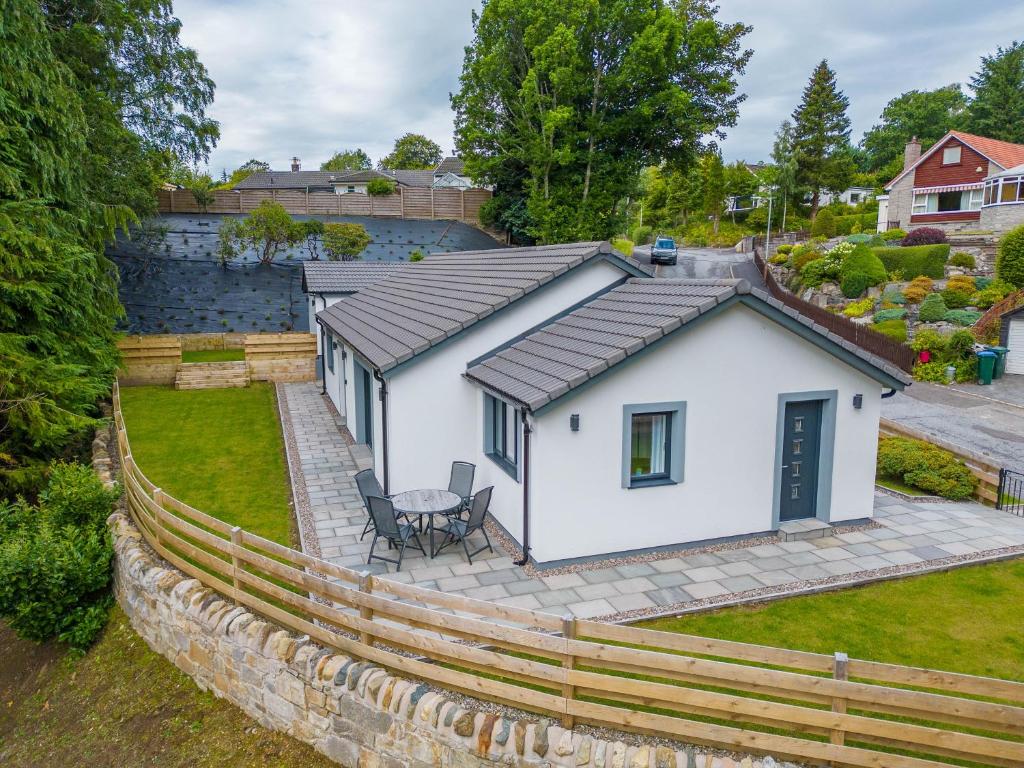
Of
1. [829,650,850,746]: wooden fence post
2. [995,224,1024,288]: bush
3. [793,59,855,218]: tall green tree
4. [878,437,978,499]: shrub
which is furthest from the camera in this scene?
[793,59,855,218]: tall green tree

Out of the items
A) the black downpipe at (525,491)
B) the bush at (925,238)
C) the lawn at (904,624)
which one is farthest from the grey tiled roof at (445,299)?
the bush at (925,238)

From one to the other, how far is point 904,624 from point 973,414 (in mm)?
14830

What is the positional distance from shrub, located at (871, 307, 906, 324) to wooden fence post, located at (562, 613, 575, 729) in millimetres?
27610

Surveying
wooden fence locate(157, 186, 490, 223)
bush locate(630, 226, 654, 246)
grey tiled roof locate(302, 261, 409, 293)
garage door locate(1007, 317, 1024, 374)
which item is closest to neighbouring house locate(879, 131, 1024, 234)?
garage door locate(1007, 317, 1024, 374)

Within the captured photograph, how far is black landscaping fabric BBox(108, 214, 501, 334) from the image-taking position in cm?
3172

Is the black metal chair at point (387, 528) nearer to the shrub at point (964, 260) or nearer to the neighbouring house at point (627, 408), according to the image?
the neighbouring house at point (627, 408)

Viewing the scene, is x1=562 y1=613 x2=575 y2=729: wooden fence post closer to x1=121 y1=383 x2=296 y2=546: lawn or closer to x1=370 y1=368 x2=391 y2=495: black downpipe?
x1=121 y1=383 x2=296 y2=546: lawn

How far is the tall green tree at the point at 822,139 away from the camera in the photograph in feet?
181

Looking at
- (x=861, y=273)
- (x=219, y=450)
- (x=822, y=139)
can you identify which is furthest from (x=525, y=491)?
(x=822, y=139)

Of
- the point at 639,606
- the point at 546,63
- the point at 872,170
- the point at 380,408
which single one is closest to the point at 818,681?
the point at 639,606

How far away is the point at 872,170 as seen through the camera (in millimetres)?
76500

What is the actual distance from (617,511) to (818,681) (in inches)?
200

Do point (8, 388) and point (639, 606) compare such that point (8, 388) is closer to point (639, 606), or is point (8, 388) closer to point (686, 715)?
point (639, 606)

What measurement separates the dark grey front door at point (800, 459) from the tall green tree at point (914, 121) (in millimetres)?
67190
